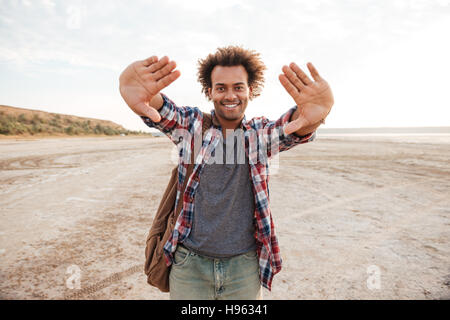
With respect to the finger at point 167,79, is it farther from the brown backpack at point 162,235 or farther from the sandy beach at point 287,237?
the sandy beach at point 287,237

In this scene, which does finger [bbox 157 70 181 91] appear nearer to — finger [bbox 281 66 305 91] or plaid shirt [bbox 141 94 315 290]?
plaid shirt [bbox 141 94 315 290]

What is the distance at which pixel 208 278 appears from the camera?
1.55 meters

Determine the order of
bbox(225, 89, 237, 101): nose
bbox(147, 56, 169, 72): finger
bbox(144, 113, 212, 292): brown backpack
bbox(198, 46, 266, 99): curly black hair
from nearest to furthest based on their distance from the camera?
bbox(147, 56, 169, 72): finger, bbox(144, 113, 212, 292): brown backpack, bbox(225, 89, 237, 101): nose, bbox(198, 46, 266, 99): curly black hair

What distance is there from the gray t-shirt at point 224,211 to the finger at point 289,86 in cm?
50

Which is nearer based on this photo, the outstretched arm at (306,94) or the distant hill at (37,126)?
the outstretched arm at (306,94)

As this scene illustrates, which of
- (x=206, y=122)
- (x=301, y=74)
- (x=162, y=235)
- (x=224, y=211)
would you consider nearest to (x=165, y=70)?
(x=206, y=122)

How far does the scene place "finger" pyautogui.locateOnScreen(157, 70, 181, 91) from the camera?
155 cm

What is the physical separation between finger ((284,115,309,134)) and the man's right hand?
2.44ft

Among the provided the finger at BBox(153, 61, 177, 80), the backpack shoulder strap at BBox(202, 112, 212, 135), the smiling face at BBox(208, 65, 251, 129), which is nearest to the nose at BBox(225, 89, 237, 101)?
the smiling face at BBox(208, 65, 251, 129)

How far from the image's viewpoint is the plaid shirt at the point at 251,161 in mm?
1622

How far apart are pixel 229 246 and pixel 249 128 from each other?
2.61 feet

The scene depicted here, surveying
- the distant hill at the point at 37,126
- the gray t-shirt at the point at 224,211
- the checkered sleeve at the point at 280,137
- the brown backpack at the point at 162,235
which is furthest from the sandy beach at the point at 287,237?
the distant hill at the point at 37,126

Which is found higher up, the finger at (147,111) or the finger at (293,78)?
the finger at (293,78)
